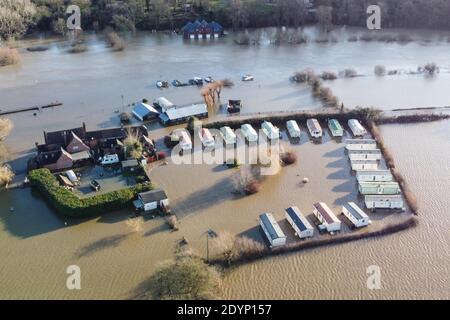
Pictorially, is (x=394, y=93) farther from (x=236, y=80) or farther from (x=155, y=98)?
(x=155, y=98)

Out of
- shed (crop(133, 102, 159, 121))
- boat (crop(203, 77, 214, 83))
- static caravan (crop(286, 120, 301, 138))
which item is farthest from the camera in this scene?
boat (crop(203, 77, 214, 83))

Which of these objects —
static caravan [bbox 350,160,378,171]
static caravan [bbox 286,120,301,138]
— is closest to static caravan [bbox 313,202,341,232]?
static caravan [bbox 350,160,378,171]

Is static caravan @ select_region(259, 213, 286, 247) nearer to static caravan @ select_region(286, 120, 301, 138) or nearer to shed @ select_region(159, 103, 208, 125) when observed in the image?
static caravan @ select_region(286, 120, 301, 138)

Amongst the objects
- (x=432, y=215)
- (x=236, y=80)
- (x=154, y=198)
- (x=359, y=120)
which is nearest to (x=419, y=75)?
(x=359, y=120)

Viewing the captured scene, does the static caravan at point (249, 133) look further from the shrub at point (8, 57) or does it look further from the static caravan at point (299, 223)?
Answer: the shrub at point (8, 57)

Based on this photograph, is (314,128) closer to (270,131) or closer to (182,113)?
(270,131)

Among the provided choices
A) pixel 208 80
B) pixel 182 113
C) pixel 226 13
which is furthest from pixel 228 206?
pixel 226 13
